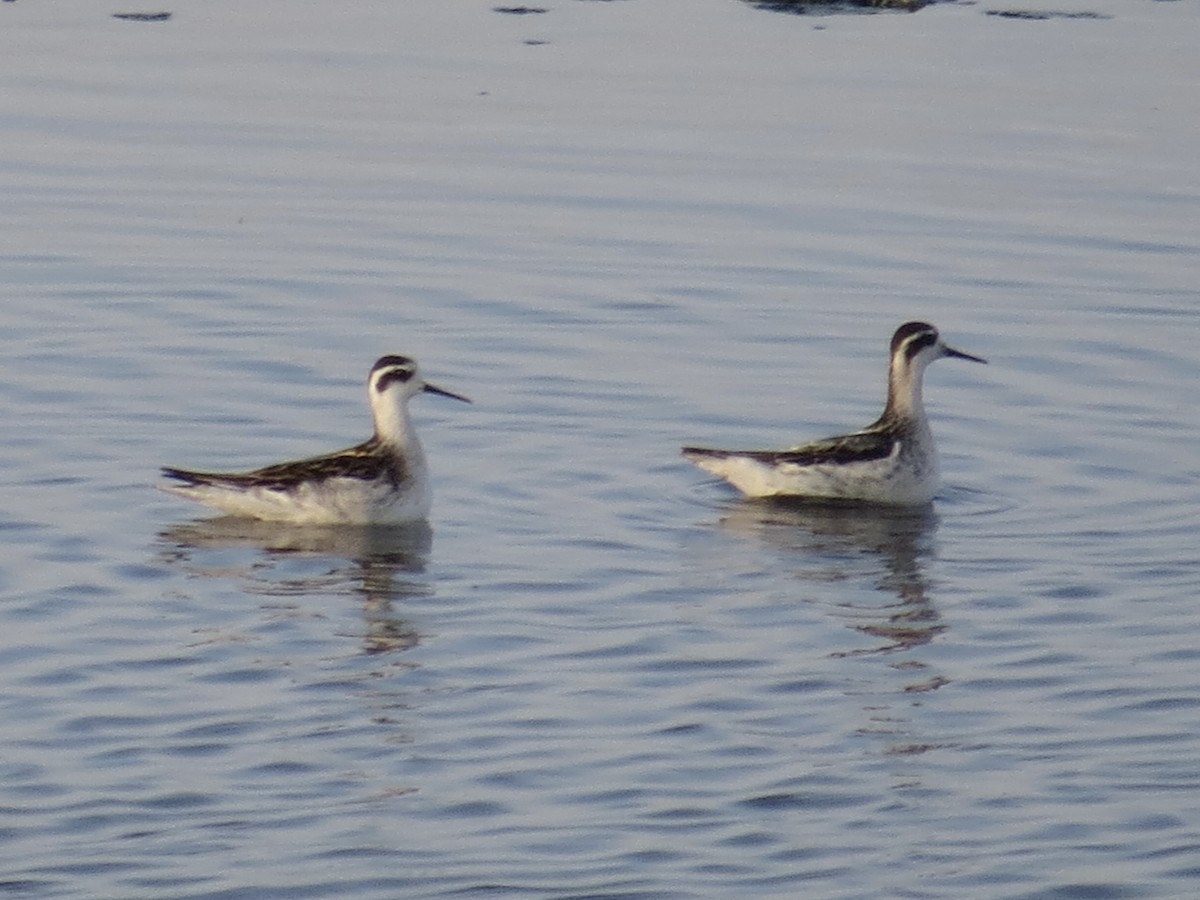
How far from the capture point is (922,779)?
37.4 feet

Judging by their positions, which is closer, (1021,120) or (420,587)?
(420,587)

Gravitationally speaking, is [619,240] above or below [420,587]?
above

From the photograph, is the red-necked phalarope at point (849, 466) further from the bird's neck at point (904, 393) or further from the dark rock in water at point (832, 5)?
the dark rock in water at point (832, 5)

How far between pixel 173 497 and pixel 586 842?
23.1ft

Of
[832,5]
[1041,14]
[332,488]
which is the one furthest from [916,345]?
[832,5]

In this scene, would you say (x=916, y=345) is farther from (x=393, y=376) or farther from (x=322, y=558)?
(x=322, y=558)

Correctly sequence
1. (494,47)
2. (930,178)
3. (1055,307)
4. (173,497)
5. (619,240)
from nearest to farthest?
(173,497)
(1055,307)
(619,240)
(930,178)
(494,47)

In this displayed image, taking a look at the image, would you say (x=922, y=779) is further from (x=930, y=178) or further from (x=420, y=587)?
(x=930, y=178)

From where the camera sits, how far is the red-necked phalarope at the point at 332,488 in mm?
16375

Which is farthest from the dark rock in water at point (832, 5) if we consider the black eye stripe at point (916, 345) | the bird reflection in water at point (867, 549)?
the bird reflection in water at point (867, 549)

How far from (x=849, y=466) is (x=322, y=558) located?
373 centimetres

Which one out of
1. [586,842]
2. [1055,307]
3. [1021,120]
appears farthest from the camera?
[1021,120]

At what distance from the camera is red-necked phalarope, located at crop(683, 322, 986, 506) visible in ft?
56.7

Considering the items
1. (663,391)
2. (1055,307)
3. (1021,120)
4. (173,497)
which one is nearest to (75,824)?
(173,497)
